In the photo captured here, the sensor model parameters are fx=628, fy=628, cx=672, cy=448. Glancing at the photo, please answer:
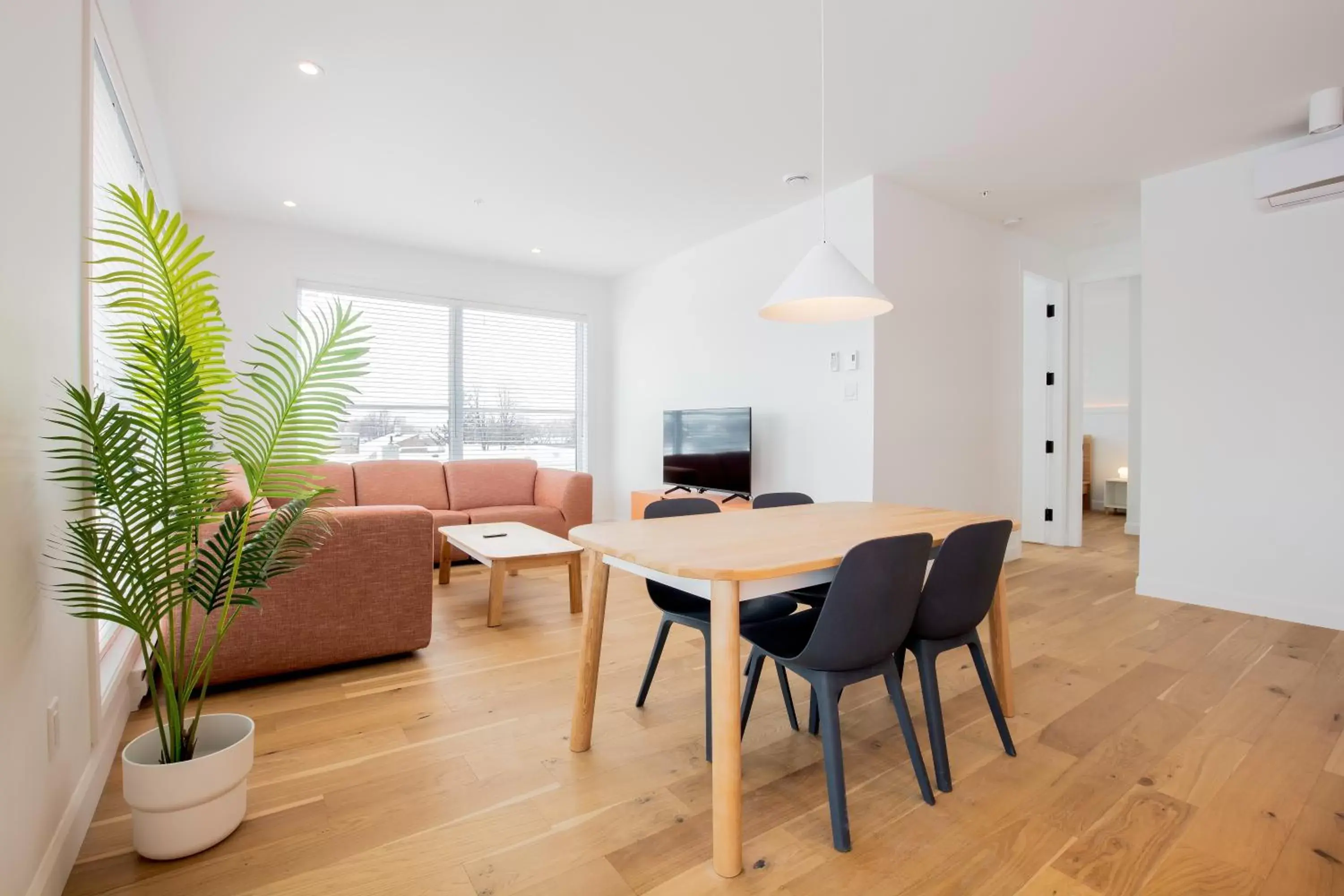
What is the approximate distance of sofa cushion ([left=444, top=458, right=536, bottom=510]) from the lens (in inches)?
211

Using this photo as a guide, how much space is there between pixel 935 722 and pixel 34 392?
240 cm

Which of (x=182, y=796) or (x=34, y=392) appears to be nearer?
(x=34, y=392)

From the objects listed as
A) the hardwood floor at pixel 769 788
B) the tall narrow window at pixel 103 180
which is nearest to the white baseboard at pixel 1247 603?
the hardwood floor at pixel 769 788

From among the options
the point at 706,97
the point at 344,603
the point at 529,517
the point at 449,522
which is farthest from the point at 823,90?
the point at 449,522

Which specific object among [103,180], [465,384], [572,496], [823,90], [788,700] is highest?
[823,90]

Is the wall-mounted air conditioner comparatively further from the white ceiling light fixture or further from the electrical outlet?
the electrical outlet

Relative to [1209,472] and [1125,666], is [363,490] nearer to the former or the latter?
[1125,666]

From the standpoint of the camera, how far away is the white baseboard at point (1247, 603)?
3.36 m

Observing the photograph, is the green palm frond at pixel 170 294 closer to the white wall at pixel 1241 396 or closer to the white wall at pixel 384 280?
the white wall at pixel 384 280

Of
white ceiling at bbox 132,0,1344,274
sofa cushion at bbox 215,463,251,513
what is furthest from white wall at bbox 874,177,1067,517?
sofa cushion at bbox 215,463,251,513

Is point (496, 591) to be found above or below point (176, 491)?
below

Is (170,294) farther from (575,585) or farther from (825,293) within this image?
(575,585)

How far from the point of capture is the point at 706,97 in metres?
3.04

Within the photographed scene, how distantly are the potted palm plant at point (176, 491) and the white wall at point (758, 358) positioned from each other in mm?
3180
